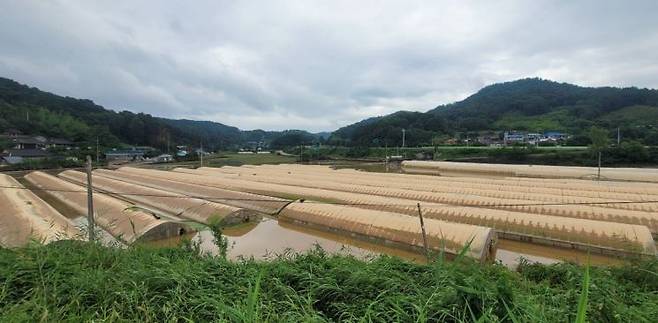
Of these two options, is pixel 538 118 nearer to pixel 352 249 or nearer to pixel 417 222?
pixel 417 222

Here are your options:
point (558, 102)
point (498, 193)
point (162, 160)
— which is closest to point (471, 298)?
point (498, 193)

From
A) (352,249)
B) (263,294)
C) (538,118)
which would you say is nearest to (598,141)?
(352,249)

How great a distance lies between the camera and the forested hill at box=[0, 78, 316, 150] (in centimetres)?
6925

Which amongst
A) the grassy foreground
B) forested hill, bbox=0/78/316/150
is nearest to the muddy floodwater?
the grassy foreground

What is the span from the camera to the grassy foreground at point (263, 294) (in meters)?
3.05

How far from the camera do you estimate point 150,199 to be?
67.4 ft

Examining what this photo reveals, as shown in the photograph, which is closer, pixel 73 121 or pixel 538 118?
pixel 73 121

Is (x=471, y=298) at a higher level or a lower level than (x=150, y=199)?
higher

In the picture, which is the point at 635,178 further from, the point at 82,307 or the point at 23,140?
the point at 23,140

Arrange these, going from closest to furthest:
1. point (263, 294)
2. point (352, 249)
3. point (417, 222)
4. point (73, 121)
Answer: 1. point (263, 294)
2. point (352, 249)
3. point (417, 222)
4. point (73, 121)

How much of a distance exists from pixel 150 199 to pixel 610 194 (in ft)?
88.4

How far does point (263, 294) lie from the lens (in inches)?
151

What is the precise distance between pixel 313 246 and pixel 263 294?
9481 mm

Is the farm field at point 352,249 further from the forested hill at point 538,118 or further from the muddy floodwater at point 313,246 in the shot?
the forested hill at point 538,118
